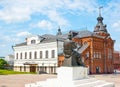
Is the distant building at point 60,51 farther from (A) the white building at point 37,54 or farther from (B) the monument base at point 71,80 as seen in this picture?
(B) the monument base at point 71,80

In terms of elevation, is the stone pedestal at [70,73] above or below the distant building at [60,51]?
below

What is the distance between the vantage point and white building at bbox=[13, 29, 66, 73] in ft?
141

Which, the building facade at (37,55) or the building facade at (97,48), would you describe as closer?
the building facade at (37,55)

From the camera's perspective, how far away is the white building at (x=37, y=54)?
42.8 m

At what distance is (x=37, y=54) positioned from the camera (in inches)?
1810

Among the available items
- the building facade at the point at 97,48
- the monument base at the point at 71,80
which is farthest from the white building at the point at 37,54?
the monument base at the point at 71,80

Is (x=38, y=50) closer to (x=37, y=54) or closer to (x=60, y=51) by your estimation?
(x=37, y=54)

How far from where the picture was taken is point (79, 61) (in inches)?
565

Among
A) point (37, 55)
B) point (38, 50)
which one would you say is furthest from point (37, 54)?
point (38, 50)

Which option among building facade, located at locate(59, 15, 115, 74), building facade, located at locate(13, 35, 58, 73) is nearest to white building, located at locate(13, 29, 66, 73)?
building facade, located at locate(13, 35, 58, 73)

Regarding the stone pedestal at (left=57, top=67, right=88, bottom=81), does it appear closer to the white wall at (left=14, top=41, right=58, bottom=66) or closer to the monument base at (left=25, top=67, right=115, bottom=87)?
the monument base at (left=25, top=67, right=115, bottom=87)

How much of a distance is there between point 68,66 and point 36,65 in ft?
109

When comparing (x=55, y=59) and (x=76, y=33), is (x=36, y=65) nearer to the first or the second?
(x=55, y=59)

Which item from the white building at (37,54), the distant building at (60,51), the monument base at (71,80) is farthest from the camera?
the white building at (37,54)
